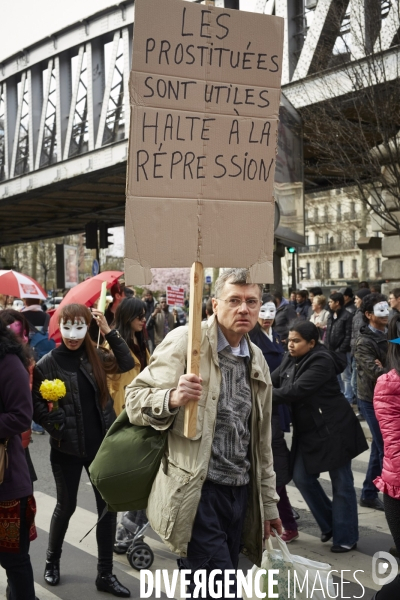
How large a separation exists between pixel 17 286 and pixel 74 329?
4.01m

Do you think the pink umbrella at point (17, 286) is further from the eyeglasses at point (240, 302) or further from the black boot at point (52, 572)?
the eyeglasses at point (240, 302)

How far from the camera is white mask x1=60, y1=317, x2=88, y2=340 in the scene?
506cm

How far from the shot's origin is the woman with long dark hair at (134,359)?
5.79 meters

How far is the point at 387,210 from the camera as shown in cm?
1366

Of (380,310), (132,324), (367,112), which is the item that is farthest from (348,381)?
(132,324)

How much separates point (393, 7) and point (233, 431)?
38.0 ft

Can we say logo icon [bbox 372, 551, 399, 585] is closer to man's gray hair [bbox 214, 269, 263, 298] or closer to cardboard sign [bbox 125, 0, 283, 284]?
man's gray hair [bbox 214, 269, 263, 298]

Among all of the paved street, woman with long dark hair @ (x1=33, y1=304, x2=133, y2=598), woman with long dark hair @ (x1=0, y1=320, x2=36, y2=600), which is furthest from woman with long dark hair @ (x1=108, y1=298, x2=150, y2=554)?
woman with long dark hair @ (x1=0, y1=320, x2=36, y2=600)

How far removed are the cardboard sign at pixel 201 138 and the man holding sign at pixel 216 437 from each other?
28 cm

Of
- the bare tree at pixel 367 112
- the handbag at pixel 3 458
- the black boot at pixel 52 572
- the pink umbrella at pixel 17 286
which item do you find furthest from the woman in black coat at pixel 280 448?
the bare tree at pixel 367 112

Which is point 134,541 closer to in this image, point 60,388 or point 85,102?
point 60,388

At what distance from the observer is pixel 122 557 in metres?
5.75

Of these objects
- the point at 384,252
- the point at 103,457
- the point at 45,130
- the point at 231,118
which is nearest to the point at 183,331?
the point at 103,457

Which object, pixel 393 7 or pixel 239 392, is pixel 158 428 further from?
pixel 393 7
